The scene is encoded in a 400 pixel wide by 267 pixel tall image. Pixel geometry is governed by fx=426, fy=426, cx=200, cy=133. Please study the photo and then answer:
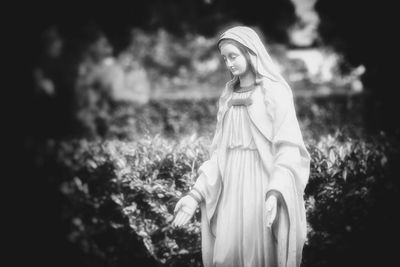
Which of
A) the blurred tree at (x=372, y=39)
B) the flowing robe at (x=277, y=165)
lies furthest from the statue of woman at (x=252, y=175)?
the blurred tree at (x=372, y=39)

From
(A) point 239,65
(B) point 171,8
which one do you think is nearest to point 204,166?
(A) point 239,65

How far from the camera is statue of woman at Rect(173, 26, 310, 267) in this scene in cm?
263

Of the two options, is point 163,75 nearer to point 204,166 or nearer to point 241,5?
point 241,5

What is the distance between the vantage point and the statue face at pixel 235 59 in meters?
2.87

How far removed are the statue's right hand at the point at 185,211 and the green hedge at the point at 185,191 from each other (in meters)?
1.20

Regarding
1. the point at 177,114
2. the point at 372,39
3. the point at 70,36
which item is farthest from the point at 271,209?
the point at 177,114

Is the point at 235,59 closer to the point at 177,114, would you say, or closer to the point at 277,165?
the point at 277,165

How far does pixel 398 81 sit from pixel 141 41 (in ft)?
48.3

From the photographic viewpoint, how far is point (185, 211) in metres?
2.84

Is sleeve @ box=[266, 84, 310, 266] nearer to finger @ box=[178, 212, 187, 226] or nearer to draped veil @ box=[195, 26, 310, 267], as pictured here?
draped veil @ box=[195, 26, 310, 267]

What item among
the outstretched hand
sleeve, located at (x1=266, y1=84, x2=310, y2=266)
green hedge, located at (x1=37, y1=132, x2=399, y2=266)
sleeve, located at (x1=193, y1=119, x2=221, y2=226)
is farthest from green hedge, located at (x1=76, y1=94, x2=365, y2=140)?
the outstretched hand

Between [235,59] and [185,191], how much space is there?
1.76m

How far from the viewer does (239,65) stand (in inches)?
113

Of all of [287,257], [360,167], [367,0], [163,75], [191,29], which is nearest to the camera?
[287,257]
